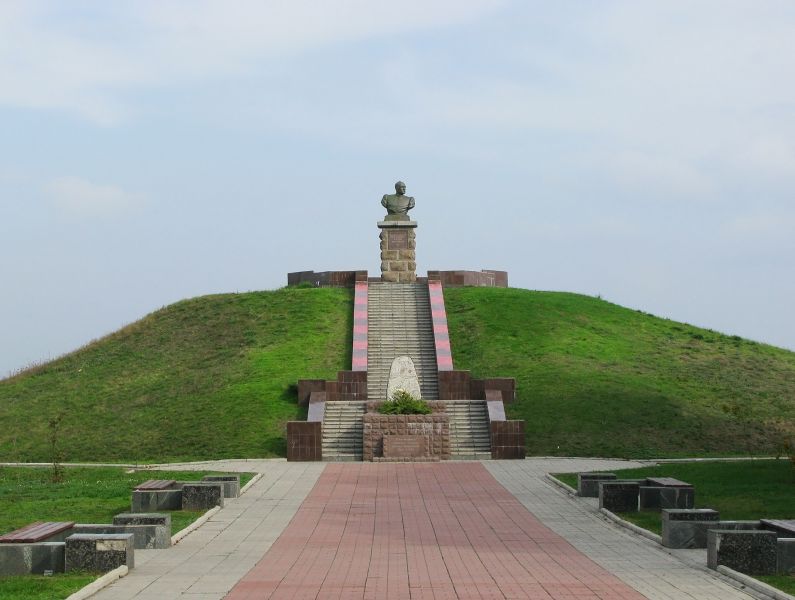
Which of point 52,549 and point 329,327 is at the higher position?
point 329,327

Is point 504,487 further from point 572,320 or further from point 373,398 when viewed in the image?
point 572,320

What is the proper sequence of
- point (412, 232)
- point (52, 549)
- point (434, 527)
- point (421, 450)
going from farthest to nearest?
1. point (412, 232)
2. point (421, 450)
3. point (434, 527)
4. point (52, 549)

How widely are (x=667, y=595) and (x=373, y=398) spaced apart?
23564 millimetres

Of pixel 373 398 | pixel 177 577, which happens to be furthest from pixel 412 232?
pixel 177 577

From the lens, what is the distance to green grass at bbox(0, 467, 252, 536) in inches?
690

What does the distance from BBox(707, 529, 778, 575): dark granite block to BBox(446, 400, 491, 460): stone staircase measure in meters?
17.2

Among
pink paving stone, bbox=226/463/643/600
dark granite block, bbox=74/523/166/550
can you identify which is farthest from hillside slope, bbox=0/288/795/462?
dark granite block, bbox=74/523/166/550

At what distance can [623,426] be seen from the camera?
3158 cm

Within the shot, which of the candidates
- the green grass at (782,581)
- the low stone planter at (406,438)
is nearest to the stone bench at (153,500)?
the green grass at (782,581)

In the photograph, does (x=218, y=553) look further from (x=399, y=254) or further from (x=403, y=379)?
(x=399, y=254)

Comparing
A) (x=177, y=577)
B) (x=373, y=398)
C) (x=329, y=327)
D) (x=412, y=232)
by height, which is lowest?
(x=177, y=577)

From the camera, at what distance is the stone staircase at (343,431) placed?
30.6m

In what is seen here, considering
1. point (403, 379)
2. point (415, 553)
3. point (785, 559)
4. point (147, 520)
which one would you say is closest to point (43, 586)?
point (147, 520)

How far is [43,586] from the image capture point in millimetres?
11711
